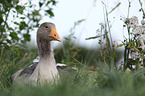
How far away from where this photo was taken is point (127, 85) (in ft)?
4.45

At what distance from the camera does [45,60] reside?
8.77 feet

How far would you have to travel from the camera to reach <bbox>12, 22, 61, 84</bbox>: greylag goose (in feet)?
8.21

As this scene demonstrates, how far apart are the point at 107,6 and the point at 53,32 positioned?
0.94m

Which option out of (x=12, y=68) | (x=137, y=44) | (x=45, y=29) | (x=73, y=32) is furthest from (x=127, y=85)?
(x=73, y=32)

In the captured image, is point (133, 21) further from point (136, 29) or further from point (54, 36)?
point (54, 36)

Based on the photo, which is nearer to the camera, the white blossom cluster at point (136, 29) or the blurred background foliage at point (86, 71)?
the blurred background foliage at point (86, 71)

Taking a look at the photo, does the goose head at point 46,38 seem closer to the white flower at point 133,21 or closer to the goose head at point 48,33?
the goose head at point 48,33

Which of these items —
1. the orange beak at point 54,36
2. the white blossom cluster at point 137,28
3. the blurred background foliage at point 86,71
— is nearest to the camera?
the blurred background foliage at point 86,71

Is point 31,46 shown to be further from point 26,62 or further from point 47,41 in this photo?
point 47,41

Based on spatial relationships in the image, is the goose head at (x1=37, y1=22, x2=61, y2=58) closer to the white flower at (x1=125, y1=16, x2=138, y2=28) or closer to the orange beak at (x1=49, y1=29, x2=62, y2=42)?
the orange beak at (x1=49, y1=29, x2=62, y2=42)

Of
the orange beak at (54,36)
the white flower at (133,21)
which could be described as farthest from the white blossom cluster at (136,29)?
the orange beak at (54,36)

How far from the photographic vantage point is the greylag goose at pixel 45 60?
2.50 meters

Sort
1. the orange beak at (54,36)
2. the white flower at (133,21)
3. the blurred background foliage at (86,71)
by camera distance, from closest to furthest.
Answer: the blurred background foliage at (86,71) → the white flower at (133,21) → the orange beak at (54,36)

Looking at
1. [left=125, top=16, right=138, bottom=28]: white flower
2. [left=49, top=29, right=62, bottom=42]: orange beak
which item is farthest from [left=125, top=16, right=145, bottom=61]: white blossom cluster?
[left=49, top=29, right=62, bottom=42]: orange beak
